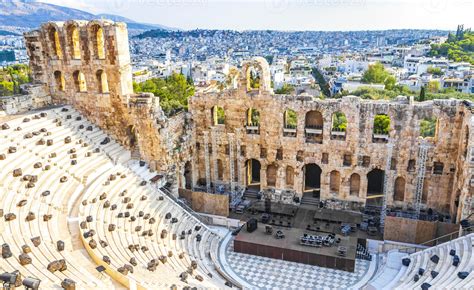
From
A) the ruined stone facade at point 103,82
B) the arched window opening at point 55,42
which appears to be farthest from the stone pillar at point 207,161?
the arched window opening at point 55,42

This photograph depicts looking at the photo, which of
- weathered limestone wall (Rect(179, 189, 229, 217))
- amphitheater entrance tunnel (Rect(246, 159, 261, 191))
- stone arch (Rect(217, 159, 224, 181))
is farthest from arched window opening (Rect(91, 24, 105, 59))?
amphitheater entrance tunnel (Rect(246, 159, 261, 191))

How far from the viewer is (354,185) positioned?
3325 cm

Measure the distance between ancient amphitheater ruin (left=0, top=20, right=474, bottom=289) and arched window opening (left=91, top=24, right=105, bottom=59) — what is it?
0.12m

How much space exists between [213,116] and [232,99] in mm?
2743

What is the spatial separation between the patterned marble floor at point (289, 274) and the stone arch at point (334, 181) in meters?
7.93

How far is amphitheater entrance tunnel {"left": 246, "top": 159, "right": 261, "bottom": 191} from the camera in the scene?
121 feet

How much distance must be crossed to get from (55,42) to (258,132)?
64.7 feet

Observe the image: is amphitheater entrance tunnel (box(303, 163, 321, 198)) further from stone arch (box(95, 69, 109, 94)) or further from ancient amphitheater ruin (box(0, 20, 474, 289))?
stone arch (box(95, 69, 109, 94))

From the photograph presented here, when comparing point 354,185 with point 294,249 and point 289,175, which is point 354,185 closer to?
point 289,175

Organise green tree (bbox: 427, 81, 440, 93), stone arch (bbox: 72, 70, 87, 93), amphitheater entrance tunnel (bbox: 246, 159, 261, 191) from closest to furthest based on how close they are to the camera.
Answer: stone arch (bbox: 72, 70, 87, 93), amphitheater entrance tunnel (bbox: 246, 159, 261, 191), green tree (bbox: 427, 81, 440, 93)

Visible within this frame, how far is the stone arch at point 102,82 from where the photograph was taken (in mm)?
33531

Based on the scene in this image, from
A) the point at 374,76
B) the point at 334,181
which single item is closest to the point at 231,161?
the point at 334,181

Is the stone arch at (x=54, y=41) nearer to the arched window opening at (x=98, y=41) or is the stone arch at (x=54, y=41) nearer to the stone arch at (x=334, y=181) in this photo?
the arched window opening at (x=98, y=41)

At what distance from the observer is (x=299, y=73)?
374 feet
